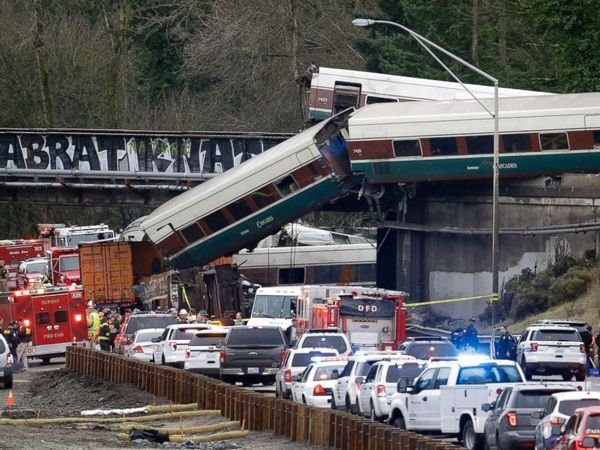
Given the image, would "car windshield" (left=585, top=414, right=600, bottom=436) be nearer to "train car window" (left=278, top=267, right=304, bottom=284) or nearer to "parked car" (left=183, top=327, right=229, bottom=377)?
"parked car" (left=183, top=327, right=229, bottom=377)

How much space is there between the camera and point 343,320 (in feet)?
146

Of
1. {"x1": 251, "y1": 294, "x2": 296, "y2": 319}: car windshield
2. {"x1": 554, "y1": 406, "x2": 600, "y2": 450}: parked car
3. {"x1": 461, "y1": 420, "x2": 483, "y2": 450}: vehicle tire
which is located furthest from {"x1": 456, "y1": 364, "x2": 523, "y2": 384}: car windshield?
{"x1": 251, "y1": 294, "x2": 296, "y2": 319}: car windshield

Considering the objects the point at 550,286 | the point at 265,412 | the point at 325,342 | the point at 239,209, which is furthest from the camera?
the point at 239,209

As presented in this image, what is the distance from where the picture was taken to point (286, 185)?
54.9 m

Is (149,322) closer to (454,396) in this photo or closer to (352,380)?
(352,380)

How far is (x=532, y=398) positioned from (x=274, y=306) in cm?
2968

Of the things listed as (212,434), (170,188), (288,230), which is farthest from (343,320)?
(288,230)

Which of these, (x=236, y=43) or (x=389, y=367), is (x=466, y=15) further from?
(x=389, y=367)

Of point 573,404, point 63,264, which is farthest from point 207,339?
point 63,264

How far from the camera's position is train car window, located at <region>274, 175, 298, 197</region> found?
54656 millimetres

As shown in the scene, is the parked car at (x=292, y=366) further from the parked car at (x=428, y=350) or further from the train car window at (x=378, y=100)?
the train car window at (x=378, y=100)

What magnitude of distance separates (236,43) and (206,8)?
2012 centimetres

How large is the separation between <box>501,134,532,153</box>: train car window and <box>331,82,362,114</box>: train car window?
301 inches

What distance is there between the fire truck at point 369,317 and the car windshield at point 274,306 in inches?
285
